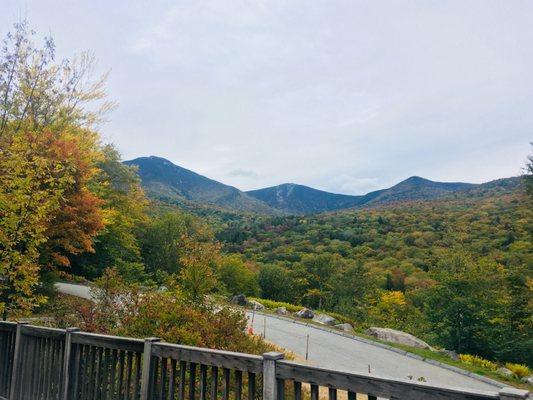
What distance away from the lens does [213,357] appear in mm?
4305

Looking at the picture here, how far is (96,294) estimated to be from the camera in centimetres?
1296

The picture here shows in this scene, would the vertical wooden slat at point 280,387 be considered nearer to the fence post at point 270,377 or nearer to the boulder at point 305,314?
the fence post at point 270,377

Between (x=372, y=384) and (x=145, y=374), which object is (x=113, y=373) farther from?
(x=372, y=384)

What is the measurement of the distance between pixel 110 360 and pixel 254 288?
4252cm

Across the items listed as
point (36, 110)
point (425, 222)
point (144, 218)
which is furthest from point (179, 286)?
point (425, 222)

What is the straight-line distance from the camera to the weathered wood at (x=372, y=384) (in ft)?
9.75

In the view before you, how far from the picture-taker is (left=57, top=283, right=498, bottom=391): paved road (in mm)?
14625

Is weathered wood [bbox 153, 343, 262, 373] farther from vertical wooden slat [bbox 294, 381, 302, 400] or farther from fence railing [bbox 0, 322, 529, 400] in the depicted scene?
vertical wooden slat [bbox 294, 381, 302, 400]

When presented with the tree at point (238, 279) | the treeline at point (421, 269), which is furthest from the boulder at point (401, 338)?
the tree at point (238, 279)

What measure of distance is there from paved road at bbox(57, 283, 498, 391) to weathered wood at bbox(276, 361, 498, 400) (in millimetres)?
8994

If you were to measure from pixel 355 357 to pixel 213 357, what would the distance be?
14.1m

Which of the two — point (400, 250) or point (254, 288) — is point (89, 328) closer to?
point (254, 288)

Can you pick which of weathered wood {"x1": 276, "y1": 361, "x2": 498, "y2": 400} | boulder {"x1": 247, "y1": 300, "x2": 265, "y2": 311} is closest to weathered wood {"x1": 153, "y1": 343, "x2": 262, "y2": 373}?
weathered wood {"x1": 276, "y1": 361, "x2": 498, "y2": 400}

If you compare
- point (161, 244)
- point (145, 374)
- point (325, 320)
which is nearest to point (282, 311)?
point (325, 320)
